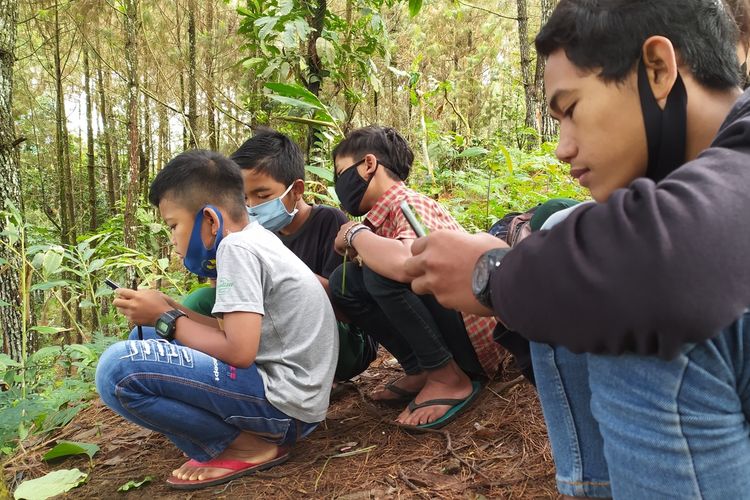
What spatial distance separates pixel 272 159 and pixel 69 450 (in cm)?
166

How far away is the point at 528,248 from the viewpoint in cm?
86

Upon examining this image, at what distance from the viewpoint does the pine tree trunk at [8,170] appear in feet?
15.8

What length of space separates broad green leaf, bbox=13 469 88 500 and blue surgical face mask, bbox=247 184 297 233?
141 cm

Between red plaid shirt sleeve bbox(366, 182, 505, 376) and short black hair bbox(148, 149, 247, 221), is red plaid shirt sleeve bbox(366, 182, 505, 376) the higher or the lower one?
the lower one

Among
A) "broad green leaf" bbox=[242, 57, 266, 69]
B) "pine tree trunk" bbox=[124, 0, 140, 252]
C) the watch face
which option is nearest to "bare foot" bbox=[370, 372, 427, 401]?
the watch face

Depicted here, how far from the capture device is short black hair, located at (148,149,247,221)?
2117 millimetres

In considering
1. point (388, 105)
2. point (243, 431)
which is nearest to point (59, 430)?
point (243, 431)

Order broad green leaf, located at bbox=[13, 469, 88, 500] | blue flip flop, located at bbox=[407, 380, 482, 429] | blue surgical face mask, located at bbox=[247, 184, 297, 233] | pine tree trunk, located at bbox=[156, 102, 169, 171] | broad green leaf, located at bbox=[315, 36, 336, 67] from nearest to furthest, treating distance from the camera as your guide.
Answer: broad green leaf, located at bbox=[13, 469, 88, 500], blue flip flop, located at bbox=[407, 380, 482, 429], blue surgical face mask, located at bbox=[247, 184, 297, 233], broad green leaf, located at bbox=[315, 36, 336, 67], pine tree trunk, located at bbox=[156, 102, 169, 171]

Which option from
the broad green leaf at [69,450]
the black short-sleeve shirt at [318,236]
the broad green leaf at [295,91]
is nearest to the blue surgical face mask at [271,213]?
the black short-sleeve shirt at [318,236]

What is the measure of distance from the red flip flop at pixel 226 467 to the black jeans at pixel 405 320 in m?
0.67

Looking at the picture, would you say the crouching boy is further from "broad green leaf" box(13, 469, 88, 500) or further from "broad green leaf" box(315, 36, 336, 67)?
"broad green leaf" box(315, 36, 336, 67)

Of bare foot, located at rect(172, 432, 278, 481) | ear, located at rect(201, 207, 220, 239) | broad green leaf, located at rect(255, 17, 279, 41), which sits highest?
broad green leaf, located at rect(255, 17, 279, 41)

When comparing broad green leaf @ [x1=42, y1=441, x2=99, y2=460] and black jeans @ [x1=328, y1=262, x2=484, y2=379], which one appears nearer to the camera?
black jeans @ [x1=328, y1=262, x2=484, y2=379]

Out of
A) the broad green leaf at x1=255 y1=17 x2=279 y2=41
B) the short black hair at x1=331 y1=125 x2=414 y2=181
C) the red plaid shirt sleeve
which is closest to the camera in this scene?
the red plaid shirt sleeve
